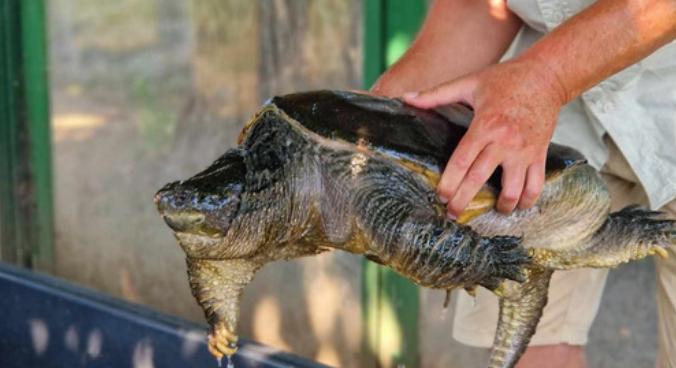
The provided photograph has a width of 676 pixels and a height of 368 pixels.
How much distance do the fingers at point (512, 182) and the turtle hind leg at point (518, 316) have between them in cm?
18

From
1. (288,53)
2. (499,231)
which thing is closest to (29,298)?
(288,53)

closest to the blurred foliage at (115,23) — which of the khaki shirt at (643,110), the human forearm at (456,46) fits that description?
the human forearm at (456,46)

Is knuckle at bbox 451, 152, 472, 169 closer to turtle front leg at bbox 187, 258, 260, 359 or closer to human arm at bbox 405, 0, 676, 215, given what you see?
human arm at bbox 405, 0, 676, 215

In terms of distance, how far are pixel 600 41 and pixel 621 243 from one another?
30 cm

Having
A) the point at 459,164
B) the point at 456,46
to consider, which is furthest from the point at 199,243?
the point at 456,46

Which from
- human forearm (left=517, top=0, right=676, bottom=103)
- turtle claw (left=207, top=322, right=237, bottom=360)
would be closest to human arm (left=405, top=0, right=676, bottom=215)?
human forearm (left=517, top=0, right=676, bottom=103)

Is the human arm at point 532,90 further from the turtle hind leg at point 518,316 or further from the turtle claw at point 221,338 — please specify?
the turtle claw at point 221,338

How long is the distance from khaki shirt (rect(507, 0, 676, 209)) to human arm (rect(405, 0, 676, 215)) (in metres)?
0.27

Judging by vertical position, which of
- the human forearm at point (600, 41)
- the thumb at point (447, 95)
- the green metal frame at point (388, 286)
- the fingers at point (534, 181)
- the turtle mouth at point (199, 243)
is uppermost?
the human forearm at point (600, 41)

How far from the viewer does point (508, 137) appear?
4.67 ft

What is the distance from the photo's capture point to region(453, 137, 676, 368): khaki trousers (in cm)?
196

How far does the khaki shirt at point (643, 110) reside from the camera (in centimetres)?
181

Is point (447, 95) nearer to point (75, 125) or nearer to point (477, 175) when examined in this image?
point (477, 175)

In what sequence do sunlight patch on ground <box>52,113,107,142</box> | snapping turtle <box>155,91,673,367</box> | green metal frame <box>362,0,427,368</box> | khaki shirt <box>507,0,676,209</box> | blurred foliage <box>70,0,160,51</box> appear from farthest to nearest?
sunlight patch on ground <box>52,113,107,142</box> → blurred foliage <box>70,0,160,51</box> → green metal frame <box>362,0,427,368</box> → khaki shirt <box>507,0,676,209</box> → snapping turtle <box>155,91,673,367</box>
